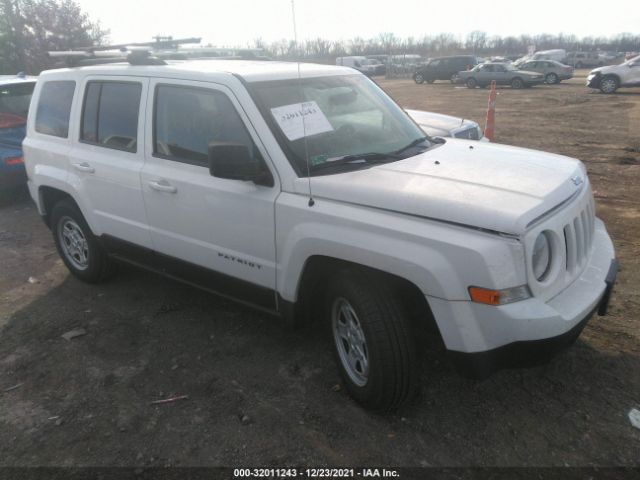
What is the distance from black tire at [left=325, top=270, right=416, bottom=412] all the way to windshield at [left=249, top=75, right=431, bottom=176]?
71 cm

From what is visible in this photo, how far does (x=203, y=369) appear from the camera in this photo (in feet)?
11.7

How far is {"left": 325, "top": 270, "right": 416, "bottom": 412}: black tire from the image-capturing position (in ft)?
8.82

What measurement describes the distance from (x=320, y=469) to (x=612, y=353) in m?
2.06

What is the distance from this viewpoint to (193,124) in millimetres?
3525

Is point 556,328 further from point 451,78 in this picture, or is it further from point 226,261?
point 451,78

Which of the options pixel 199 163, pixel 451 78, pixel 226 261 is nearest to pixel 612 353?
pixel 226 261

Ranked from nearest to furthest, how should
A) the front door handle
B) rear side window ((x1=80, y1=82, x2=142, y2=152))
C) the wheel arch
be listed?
1. the front door handle
2. rear side window ((x1=80, y1=82, x2=142, y2=152))
3. the wheel arch

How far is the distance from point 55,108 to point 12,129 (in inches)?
142

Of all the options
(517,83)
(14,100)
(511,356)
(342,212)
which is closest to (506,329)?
(511,356)

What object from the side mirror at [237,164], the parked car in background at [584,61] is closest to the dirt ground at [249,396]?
the side mirror at [237,164]

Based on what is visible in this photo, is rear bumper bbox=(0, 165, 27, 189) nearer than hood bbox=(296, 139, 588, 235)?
No

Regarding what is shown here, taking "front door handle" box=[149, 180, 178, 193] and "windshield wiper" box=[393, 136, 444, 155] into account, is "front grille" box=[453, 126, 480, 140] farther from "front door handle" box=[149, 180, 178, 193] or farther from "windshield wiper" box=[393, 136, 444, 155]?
"front door handle" box=[149, 180, 178, 193]

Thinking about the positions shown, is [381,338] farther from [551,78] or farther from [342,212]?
[551,78]

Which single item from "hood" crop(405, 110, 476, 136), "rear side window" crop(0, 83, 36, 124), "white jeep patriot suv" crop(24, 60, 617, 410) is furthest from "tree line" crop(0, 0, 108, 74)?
"white jeep patriot suv" crop(24, 60, 617, 410)
